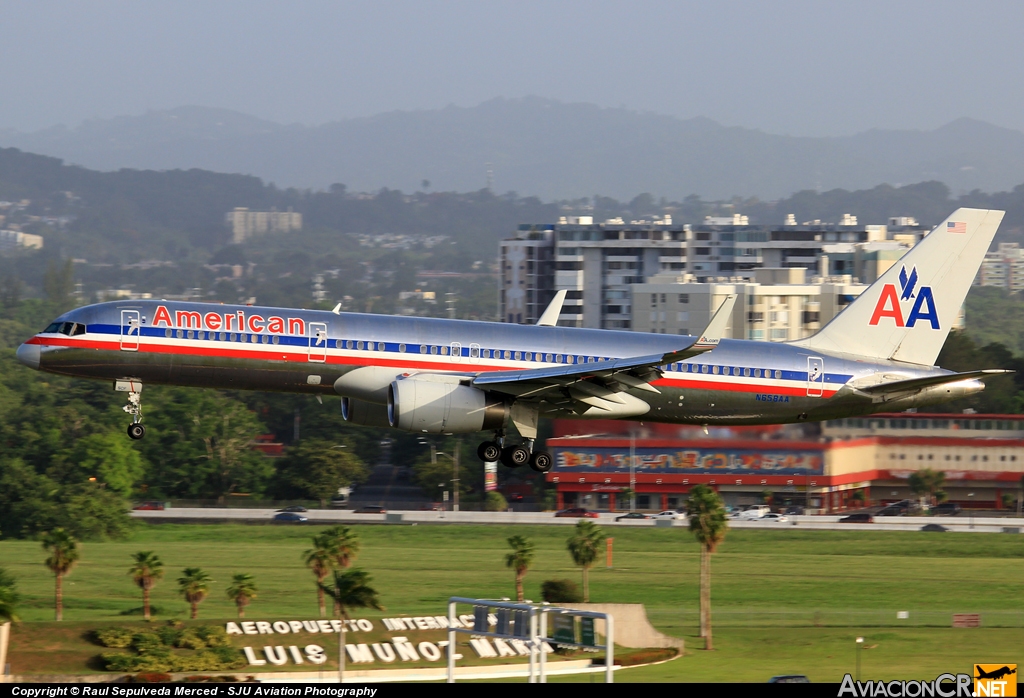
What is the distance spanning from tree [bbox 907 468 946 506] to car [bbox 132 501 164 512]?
64.6 meters

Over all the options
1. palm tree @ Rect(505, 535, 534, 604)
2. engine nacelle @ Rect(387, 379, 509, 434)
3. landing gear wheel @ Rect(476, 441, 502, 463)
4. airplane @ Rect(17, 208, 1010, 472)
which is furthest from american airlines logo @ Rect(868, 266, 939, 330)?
palm tree @ Rect(505, 535, 534, 604)

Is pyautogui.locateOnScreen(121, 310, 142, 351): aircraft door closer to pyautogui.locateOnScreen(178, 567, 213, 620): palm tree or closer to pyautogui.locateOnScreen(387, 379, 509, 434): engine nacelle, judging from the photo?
pyautogui.locateOnScreen(387, 379, 509, 434): engine nacelle

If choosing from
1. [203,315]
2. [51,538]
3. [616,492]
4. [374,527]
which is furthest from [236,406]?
[203,315]

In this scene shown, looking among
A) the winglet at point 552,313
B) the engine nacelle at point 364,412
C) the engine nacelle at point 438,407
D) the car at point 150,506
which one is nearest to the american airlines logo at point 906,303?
the winglet at point 552,313

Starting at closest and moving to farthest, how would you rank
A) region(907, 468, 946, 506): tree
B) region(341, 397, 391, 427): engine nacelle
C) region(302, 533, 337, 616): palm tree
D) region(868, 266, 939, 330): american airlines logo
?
region(341, 397, 391, 427): engine nacelle
region(868, 266, 939, 330): american airlines logo
region(302, 533, 337, 616): palm tree
region(907, 468, 946, 506): tree

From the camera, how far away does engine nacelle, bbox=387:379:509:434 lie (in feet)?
138

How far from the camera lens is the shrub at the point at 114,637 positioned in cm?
6059

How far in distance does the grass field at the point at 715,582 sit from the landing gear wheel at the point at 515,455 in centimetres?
2056

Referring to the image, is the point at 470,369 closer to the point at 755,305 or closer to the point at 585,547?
the point at 585,547

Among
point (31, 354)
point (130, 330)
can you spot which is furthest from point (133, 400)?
point (31, 354)

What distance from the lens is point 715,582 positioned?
3548 inches

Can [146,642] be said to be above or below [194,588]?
below

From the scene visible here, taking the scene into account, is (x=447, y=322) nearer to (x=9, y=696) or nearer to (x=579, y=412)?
(x=579, y=412)

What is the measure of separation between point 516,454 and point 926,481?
60087 mm
